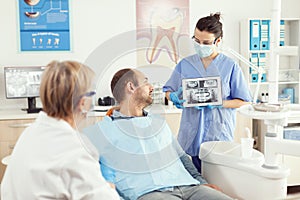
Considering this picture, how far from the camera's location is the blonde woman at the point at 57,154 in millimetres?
1036

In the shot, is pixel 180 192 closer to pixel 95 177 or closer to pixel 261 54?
pixel 95 177

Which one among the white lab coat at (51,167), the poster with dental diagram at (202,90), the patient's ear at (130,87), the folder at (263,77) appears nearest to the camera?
the white lab coat at (51,167)

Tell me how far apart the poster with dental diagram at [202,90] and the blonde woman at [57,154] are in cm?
70

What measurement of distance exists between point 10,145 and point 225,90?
1.76 metres

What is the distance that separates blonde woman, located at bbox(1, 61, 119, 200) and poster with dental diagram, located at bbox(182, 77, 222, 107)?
70cm

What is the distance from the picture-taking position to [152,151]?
1.63m

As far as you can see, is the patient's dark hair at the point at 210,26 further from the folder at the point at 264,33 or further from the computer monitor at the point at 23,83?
the folder at the point at 264,33

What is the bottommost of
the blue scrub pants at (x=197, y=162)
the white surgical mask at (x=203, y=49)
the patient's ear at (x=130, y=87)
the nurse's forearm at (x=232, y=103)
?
the blue scrub pants at (x=197, y=162)

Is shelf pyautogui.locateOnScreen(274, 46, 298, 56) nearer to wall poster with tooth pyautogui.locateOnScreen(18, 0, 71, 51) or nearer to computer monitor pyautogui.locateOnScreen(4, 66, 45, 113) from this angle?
computer monitor pyautogui.locateOnScreen(4, 66, 45, 113)

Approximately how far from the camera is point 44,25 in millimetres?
3391

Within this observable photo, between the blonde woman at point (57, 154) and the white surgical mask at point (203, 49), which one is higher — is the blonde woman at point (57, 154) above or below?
below

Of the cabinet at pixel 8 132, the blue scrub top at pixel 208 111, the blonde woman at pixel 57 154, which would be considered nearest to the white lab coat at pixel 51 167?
the blonde woman at pixel 57 154

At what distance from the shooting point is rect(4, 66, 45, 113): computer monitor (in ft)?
10.4

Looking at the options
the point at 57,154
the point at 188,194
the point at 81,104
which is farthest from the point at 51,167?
the point at 188,194
